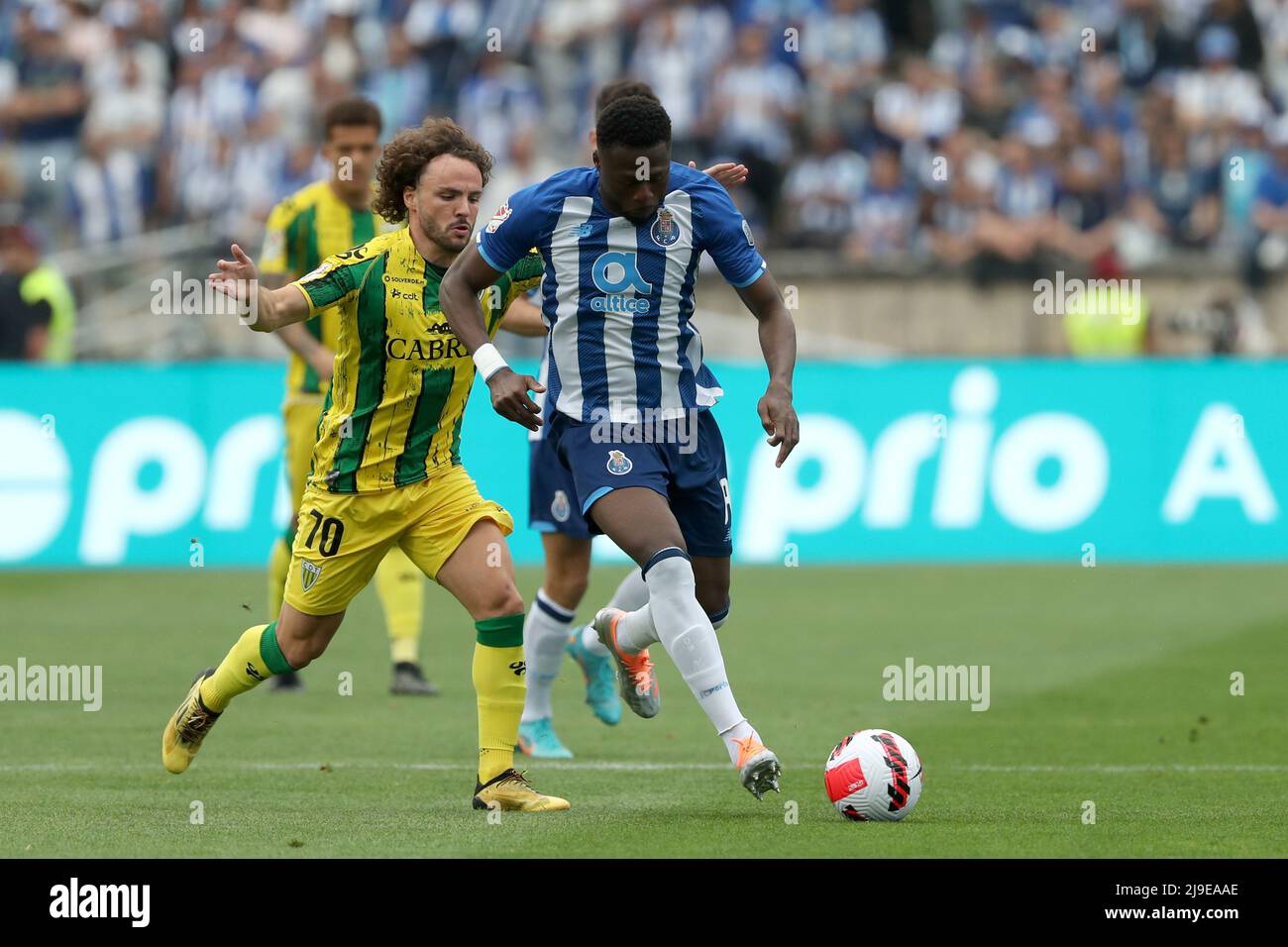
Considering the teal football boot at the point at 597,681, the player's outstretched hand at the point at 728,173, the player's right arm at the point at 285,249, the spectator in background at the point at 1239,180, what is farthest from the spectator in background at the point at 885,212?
the player's outstretched hand at the point at 728,173

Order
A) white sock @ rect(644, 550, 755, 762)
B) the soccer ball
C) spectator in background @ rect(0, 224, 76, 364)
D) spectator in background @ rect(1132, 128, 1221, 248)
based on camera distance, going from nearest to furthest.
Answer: the soccer ball < white sock @ rect(644, 550, 755, 762) < spectator in background @ rect(0, 224, 76, 364) < spectator in background @ rect(1132, 128, 1221, 248)

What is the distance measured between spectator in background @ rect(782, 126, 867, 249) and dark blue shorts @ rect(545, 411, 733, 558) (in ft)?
46.0

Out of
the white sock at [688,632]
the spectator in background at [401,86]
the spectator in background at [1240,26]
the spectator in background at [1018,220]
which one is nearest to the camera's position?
the white sock at [688,632]

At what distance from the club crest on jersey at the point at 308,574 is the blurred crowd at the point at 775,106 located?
44.4 feet

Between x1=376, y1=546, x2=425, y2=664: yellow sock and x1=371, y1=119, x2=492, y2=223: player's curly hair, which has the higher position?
x1=371, y1=119, x2=492, y2=223: player's curly hair

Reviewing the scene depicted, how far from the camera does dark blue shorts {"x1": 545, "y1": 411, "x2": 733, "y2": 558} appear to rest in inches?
298

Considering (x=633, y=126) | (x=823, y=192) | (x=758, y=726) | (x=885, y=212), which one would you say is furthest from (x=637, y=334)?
(x=823, y=192)

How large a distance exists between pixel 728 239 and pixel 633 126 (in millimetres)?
544

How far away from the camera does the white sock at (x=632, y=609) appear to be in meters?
7.89

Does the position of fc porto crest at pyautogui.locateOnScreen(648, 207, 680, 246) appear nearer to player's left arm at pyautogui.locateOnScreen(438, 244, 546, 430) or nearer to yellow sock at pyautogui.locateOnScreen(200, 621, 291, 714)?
player's left arm at pyautogui.locateOnScreen(438, 244, 546, 430)

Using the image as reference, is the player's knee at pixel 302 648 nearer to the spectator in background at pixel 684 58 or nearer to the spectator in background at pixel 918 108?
the spectator in background at pixel 684 58

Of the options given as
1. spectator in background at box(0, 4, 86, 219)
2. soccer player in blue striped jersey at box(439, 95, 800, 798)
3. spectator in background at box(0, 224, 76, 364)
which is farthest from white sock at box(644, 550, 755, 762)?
spectator in background at box(0, 4, 86, 219)
